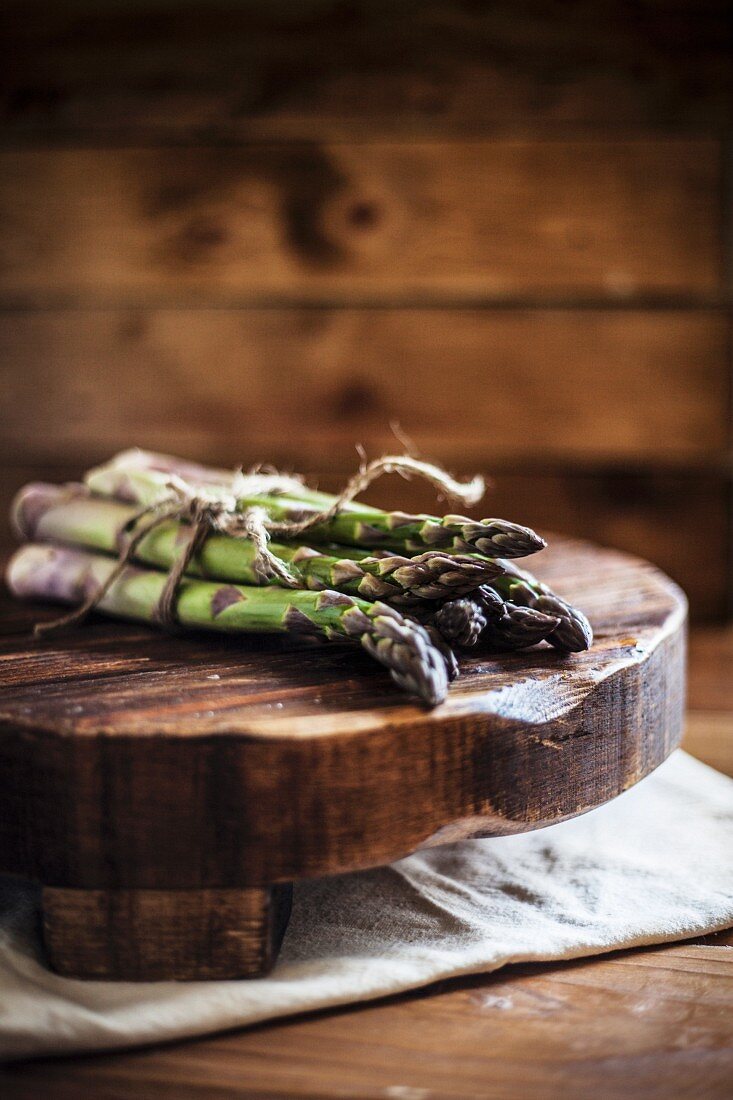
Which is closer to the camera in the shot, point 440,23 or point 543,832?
point 543,832

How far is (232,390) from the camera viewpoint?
2576 millimetres

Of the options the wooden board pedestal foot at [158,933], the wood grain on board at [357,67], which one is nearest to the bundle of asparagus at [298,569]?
the wooden board pedestal foot at [158,933]

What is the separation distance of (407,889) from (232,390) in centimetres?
178

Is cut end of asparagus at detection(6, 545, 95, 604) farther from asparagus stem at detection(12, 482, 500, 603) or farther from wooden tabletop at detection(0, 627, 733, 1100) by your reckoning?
wooden tabletop at detection(0, 627, 733, 1100)

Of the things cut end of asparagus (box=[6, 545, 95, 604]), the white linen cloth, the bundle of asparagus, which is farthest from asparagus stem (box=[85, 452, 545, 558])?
the white linen cloth

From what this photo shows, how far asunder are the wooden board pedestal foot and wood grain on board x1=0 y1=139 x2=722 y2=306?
1.92m

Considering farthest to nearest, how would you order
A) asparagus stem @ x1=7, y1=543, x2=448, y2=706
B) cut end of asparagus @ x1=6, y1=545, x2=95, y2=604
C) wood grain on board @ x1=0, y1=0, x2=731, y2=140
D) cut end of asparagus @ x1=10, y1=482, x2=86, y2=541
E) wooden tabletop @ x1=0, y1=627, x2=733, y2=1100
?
wood grain on board @ x1=0, y1=0, x2=731, y2=140 < cut end of asparagus @ x1=10, y1=482, x2=86, y2=541 < cut end of asparagus @ x1=6, y1=545, x2=95, y2=604 < asparagus stem @ x1=7, y1=543, x2=448, y2=706 < wooden tabletop @ x1=0, y1=627, x2=733, y2=1100

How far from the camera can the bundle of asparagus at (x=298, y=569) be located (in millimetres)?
916

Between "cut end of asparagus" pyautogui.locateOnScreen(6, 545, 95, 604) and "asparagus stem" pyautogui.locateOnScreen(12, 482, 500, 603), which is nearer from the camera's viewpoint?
"asparagus stem" pyautogui.locateOnScreen(12, 482, 500, 603)

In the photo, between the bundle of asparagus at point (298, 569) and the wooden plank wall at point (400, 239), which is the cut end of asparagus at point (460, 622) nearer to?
the bundle of asparagus at point (298, 569)

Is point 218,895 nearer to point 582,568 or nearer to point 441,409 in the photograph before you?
point 582,568

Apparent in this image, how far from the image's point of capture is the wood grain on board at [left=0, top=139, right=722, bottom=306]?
2.41m

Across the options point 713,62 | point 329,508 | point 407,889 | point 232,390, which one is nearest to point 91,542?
point 329,508

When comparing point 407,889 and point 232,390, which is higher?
point 232,390
